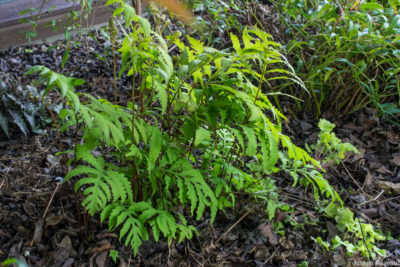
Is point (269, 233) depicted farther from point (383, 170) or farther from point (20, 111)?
point (20, 111)

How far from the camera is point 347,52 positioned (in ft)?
8.66

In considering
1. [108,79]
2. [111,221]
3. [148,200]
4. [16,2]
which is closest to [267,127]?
[148,200]

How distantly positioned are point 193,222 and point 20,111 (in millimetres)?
1464

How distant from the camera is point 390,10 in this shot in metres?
2.51

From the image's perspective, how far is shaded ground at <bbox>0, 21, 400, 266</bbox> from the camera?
1.76m

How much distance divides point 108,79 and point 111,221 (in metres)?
1.96

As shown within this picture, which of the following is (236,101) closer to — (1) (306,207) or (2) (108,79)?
(1) (306,207)

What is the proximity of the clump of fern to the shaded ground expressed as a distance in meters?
0.07

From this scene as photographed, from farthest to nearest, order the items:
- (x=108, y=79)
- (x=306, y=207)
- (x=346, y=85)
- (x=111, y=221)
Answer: (x=108, y=79)
(x=346, y=85)
(x=306, y=207)
(x=111, y=221)

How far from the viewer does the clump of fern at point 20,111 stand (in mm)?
2393

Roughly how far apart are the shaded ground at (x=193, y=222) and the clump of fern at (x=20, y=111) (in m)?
0.07

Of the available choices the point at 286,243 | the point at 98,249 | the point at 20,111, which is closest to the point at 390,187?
the point at 286,243

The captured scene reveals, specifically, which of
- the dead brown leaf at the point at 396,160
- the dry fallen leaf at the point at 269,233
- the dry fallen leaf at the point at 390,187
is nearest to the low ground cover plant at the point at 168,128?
the dry fallen leaf at the point at 269,233

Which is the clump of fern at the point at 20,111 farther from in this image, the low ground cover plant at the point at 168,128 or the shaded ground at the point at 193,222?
the low ground cover plant at the point at 168,128
